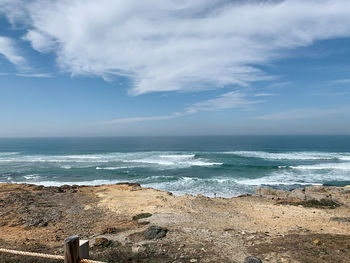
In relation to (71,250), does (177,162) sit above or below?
below

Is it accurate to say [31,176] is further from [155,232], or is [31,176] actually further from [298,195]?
[298,195]

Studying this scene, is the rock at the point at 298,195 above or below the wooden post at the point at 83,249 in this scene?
below

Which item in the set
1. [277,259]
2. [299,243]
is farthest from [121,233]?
[299,243]

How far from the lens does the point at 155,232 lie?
8469 mm

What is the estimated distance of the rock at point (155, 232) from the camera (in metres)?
8.22

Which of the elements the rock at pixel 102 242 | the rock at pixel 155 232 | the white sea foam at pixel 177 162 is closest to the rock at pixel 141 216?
the rock at pixel 155 232

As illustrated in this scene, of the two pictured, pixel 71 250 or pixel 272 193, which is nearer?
pixel 71 250


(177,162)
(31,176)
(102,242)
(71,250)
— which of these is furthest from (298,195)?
(31,176)

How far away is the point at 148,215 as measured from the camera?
11555mm

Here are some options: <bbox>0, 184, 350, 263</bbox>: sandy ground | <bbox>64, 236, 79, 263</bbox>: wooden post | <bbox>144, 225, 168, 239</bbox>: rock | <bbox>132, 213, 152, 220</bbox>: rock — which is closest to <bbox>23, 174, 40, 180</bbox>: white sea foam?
<bbox>0, 184, 350, 263</bbox>: sandy ground

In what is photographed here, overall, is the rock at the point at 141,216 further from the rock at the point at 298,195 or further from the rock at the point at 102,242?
the rock at the point at 298,195

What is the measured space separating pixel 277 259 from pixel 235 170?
2838 centimetres

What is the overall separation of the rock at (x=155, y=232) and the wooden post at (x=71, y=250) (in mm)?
5567

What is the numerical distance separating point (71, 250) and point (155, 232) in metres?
5.93
